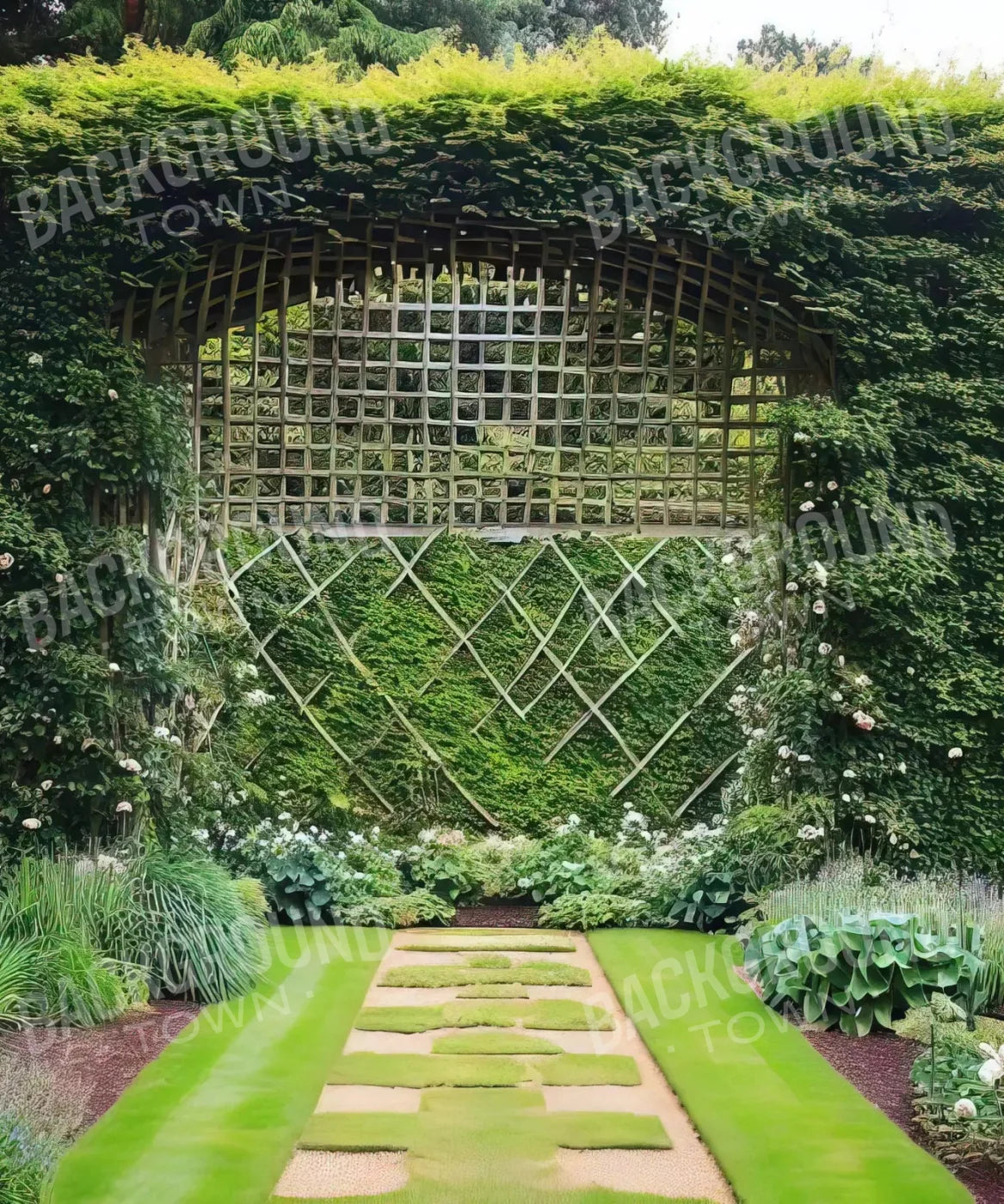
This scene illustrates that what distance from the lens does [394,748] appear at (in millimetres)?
7883

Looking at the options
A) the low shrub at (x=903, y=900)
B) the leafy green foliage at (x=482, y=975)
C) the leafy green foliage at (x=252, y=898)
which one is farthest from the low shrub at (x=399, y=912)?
the low shrub at (x=903, y=900)

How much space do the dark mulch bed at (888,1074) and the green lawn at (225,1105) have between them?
1.69m

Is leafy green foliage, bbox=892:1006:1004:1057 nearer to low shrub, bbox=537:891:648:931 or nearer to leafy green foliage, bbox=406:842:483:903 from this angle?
low shrub, bbox=537:891:648:931

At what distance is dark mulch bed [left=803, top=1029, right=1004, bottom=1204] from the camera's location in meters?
2.93

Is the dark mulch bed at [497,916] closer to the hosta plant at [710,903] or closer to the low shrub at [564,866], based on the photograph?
the low shrub at [564,866]

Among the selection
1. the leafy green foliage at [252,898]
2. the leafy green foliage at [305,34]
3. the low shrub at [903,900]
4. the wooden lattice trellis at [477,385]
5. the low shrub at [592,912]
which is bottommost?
the low shrub at [592,912]

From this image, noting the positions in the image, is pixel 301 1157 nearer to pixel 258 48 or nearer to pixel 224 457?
pixel 224 457

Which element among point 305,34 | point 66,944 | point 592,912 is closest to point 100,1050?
point 66,944

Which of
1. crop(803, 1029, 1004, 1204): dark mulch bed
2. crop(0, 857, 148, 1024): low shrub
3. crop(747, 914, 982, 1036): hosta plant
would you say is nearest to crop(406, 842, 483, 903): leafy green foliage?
crop(0, 857, 148, 1024): low shrub

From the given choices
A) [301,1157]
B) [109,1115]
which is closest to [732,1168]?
[301,1157]

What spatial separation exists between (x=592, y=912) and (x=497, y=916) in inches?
26.8

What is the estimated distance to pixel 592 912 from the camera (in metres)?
6.34

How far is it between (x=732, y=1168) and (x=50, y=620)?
336cm

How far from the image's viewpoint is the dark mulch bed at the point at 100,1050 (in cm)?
352
